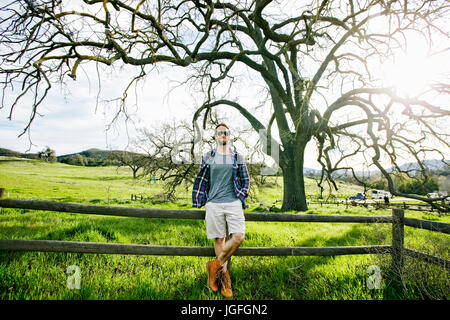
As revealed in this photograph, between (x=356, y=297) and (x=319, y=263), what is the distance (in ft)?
3.34

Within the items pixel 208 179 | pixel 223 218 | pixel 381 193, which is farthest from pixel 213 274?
pixel 381 193

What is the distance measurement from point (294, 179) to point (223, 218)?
7624 mm

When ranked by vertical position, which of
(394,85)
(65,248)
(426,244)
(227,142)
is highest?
(394,85)

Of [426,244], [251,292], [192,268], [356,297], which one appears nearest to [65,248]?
[192,268]

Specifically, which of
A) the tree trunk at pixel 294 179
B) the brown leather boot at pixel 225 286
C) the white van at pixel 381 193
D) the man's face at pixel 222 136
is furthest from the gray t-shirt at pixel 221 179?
the white van at pixel 381 193

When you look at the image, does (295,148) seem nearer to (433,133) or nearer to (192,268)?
(433,133)

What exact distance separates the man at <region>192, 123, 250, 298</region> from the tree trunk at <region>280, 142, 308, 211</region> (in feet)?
23.8

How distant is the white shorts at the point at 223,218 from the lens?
8.73 ft

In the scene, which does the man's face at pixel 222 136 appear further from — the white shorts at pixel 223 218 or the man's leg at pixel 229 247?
the man's leg at pixel 229 247

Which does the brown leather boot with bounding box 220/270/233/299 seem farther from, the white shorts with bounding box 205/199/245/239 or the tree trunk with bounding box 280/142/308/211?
the tree trunk with bounding box 280/142/308/211

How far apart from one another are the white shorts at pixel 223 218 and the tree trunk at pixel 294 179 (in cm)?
741

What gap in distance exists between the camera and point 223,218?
2.72 meters

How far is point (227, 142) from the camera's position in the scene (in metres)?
2.90

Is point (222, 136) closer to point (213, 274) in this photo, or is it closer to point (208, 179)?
point (208, 179)
